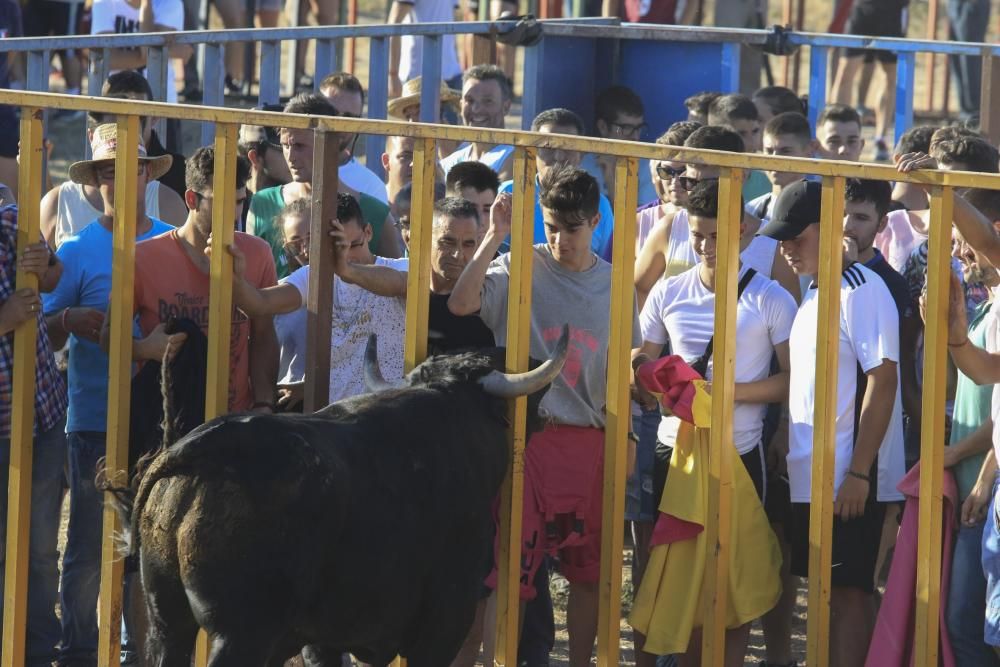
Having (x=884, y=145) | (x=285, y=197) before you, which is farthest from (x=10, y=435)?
(x=884, y=145)

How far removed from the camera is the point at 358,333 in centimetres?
540

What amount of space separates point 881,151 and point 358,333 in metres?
9.12

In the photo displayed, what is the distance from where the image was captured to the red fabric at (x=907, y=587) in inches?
182

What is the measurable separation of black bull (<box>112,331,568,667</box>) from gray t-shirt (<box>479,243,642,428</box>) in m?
0.39

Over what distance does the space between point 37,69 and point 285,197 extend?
1.67m

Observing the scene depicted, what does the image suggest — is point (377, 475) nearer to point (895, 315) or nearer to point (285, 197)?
point (895, 315)

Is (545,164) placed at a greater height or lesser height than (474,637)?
greater

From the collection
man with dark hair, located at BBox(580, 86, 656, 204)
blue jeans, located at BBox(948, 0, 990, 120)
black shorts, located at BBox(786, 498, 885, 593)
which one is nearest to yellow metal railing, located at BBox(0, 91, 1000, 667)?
black shorts, located at BBox(786, 498, 885, 593)

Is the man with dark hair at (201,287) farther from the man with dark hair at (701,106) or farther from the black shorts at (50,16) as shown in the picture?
the black shorts at (50,16)

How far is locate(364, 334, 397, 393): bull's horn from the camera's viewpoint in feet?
15.7

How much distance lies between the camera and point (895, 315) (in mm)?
5020

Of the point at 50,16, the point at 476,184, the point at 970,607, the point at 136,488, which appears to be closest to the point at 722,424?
the point at 970,607

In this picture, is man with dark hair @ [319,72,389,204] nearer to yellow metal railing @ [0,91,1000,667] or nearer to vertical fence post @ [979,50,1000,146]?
yellow metal railing @ [0,91,1000,667]

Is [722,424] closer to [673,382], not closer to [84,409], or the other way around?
[673,382]
